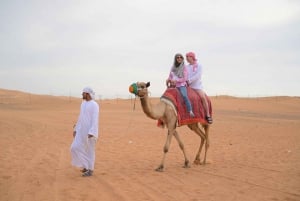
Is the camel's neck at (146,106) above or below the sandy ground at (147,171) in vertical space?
above

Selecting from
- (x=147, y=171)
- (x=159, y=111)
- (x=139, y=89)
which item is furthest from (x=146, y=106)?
(x=147, y=171)

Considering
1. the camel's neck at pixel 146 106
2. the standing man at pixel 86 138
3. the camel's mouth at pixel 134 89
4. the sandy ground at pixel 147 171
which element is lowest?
the sandy ground at pixel 147 171

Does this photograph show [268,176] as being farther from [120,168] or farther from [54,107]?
[54,107]

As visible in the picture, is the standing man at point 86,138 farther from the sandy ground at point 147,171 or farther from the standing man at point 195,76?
the standing man at point 195,76

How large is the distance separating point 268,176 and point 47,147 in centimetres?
813

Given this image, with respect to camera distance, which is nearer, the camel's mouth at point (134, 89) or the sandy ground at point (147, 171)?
the sandy ground at point (147, 171)

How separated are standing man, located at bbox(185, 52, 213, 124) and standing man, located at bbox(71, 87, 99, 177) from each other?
3040mm

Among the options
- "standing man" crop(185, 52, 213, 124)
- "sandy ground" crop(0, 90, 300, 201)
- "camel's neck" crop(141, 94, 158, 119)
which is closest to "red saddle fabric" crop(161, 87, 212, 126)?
"standing man" crop(185, 52, 213, 124)

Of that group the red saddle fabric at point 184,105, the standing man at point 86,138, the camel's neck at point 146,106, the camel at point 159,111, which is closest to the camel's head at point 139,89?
the camel at point 159,111

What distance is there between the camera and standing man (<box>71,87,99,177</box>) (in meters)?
8.75

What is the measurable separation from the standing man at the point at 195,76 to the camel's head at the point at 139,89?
2.12 m

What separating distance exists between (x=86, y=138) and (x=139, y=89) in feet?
5.24

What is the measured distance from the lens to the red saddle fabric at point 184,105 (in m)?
10.2

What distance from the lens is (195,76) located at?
10.8 meters
